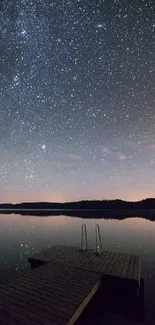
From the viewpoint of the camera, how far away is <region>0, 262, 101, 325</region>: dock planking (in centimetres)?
562

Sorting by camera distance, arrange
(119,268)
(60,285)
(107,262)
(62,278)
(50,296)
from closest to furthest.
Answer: (50,296)
(60,285)
(62,278)
(119,268)
(107,262)

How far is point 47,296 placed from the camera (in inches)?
271

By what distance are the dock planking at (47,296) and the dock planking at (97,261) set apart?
0.84 metres

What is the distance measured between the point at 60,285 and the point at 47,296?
3.51 ft

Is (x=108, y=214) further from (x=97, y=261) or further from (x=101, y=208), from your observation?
(x=97, y=261)

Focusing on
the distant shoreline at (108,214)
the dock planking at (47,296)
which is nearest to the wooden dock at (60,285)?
the dock planking at (47,296)

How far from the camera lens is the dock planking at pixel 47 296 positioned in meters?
5.62

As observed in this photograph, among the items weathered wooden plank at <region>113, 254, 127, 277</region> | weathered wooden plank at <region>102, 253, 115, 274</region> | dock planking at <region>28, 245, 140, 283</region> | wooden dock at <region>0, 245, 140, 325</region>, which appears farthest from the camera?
weathered wooden plank at <region>102, 253, 115, 274</region>

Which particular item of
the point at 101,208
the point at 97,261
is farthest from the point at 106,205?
the point at 97,261

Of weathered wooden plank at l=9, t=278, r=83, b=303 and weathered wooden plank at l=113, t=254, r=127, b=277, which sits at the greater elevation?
weathered wooden plank at l=113, t=254, r=127, b=277

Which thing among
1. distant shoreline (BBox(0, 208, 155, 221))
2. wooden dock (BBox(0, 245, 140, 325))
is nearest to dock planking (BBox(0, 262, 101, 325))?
wooden dock (BBox(0, 245, 140, 325))

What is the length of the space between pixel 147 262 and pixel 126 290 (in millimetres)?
5380

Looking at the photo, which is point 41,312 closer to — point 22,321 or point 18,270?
point 22,321

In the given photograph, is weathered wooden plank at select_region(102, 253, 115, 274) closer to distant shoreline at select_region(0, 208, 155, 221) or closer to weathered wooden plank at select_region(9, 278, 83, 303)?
weathered wooden plank at select_region(9, 278, 83, 303)
